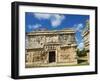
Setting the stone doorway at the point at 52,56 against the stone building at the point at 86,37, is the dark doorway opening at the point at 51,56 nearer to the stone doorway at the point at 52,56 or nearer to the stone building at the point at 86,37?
the stone doorway at the point at 52,56

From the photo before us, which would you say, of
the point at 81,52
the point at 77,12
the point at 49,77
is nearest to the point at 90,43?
the point at 81,52

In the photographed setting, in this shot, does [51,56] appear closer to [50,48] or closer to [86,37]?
[50,48]

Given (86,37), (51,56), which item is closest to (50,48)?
(51,56)

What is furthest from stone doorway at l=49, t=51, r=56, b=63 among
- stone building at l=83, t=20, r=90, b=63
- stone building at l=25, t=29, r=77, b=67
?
stone building at l=83, t=20, r=90, b=63

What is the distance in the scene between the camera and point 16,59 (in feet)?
4.61

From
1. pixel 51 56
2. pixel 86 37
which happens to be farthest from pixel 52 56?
pixel 86 37

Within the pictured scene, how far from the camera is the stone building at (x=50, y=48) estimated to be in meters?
1.46

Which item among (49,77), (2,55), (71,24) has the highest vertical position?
(71,24)

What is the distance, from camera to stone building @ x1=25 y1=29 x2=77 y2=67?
146 cm

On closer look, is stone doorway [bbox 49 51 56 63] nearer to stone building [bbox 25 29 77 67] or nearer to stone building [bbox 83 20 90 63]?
stone building [bbox 25 29 77 67]

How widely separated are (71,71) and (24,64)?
0.87ft

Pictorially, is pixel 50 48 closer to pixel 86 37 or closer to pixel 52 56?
pixel 52 56

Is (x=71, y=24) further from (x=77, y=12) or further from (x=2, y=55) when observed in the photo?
(x=2, y=55)

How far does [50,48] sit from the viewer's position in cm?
150
